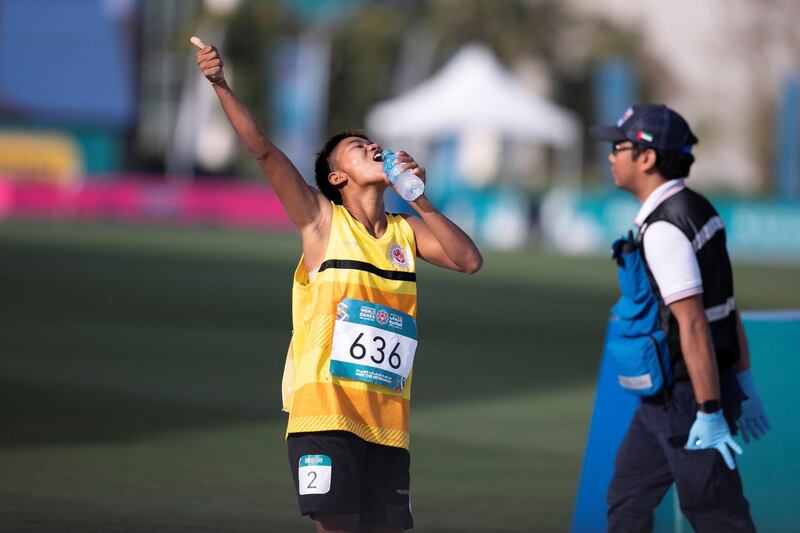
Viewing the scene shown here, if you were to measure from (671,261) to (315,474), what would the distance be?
1.46 m

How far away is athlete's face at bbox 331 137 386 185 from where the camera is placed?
5.56m

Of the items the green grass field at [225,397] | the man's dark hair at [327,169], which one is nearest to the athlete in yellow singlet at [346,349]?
the man's dark hair at [327,169]

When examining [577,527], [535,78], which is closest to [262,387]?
[577,527]

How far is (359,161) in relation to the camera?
5598mm

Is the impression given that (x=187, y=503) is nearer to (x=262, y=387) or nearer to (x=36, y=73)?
(x=262, y=387)

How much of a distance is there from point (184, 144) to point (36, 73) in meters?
6.26

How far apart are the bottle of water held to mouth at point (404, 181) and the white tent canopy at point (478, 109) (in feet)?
120

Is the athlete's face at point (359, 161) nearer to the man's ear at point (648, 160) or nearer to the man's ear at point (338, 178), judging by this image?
the man's ear at point (338, 178)

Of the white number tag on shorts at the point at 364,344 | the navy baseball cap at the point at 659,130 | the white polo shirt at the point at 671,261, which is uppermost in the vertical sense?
the navy baseball cap at the point at 659,130

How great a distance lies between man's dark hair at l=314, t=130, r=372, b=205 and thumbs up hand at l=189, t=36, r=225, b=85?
524mm

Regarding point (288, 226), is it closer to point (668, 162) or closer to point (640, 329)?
point (668, 162)

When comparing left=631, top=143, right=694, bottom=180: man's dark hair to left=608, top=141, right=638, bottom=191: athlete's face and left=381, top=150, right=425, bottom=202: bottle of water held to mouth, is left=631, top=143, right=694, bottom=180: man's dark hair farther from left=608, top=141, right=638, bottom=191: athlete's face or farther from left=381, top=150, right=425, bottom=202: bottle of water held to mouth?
left=381, top=150, right=425, bottom=202: bottle of water held to mouth

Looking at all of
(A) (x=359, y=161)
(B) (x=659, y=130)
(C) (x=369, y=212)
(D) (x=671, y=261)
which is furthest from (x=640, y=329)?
(A) (x=359, y=161)

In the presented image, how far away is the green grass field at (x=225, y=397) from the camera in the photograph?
8.23 m
